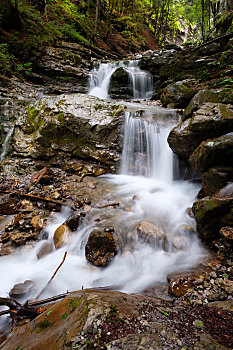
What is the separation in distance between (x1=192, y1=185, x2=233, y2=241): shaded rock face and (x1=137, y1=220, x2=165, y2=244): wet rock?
816 millimetres

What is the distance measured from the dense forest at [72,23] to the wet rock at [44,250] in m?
10.5

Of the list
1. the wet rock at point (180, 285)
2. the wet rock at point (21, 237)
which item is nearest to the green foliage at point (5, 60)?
the wet rock at point (21, 237)

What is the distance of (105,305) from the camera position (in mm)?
1429

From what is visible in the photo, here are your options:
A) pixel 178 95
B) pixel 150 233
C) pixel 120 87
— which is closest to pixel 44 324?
pixel 150 233

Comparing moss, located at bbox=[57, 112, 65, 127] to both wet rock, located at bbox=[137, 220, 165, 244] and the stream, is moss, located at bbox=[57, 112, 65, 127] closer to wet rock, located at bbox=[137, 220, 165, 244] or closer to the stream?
the stream

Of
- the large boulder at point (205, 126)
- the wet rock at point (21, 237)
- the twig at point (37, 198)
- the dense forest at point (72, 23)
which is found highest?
the dense forest at point (72, 23)

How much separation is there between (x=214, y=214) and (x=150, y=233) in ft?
4.30

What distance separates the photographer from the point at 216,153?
153 inches

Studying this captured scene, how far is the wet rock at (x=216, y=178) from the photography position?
3662mm

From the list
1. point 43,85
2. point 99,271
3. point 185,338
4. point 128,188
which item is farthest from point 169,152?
point 43,85

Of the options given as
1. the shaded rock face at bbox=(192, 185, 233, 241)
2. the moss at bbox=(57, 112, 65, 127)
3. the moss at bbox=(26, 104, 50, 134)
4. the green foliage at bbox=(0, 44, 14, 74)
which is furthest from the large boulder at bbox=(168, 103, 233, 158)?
the green foliage at bbox=(0, 44, 14, 74)

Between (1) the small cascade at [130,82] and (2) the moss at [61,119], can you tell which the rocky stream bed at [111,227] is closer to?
(2) the moss at [61,119]

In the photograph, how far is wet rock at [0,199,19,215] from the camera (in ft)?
14.8

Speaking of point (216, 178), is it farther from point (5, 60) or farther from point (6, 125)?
point (5, 60)
